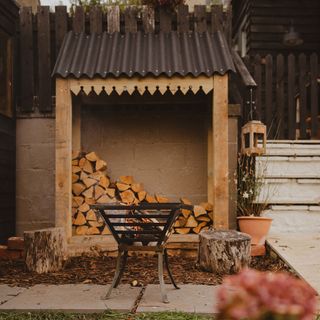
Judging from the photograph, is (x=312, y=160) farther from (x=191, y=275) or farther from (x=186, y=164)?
(x=191, y=275)

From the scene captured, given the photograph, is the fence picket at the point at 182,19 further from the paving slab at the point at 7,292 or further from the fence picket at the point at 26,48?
the paving slab at the point at 7,292

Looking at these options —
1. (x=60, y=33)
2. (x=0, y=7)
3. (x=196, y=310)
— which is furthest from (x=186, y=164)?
(x=196, y=310)

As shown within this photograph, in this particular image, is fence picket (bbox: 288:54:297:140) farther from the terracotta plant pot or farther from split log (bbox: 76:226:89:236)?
split log (bbox: 76:226:89:236)

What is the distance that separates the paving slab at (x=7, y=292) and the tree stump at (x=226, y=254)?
1.95 metres

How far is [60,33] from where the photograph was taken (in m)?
8.26

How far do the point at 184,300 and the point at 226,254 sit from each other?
4.41ft

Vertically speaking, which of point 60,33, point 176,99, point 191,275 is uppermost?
point 60,33

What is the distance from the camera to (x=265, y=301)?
39.2 inches

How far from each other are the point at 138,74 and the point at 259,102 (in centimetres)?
385

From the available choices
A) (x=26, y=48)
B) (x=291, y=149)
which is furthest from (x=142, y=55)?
(x=291, y=149)

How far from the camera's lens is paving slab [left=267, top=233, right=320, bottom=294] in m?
5.23

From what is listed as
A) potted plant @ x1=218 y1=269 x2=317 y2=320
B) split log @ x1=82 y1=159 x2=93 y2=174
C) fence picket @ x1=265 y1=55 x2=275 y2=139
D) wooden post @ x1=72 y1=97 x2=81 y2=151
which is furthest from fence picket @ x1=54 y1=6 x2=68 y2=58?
potted plant @ x1=218 y1=269 x2=317 y2=320

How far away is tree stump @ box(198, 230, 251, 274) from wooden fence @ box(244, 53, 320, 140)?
15.9ft

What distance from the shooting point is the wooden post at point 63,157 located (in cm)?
685
